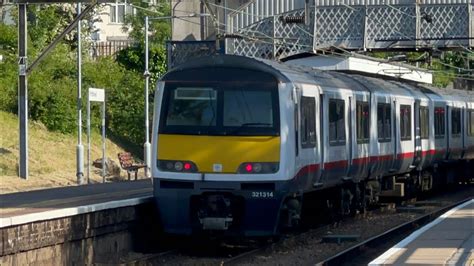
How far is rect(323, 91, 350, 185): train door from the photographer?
62.4ft

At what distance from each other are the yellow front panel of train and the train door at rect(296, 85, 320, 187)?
740 millimetres

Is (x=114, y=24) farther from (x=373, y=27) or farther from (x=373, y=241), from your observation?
(x=373, y=241)

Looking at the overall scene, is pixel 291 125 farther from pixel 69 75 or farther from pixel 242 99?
pixel 69 75

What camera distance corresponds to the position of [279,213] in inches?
655

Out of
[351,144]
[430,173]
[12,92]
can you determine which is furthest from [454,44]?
[12,92]

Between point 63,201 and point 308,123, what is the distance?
406 cm

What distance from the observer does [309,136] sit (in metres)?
17.9

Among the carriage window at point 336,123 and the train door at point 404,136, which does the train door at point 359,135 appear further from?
the train door at point 404,136

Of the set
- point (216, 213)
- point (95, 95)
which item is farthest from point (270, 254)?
point (95, 95)

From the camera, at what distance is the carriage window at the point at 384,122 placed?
23.3 meters

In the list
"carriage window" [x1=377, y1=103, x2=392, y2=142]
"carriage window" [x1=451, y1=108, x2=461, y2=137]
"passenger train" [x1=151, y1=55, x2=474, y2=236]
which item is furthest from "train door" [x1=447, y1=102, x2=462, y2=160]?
"passenger train" [x1=151, y1=55, x2=474, y2=236]

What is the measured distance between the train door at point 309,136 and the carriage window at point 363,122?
312 cm

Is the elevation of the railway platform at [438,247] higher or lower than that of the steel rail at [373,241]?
higher

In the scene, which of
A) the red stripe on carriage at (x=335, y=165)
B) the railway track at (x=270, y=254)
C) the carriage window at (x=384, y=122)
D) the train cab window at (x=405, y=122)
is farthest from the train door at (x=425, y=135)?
the railway track at (x=270, y=254)
